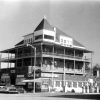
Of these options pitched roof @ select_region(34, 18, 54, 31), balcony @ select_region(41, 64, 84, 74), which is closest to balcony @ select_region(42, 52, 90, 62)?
balcony @ select_region(41, 64, 84, 74)

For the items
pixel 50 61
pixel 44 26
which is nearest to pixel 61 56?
pixel 50 61

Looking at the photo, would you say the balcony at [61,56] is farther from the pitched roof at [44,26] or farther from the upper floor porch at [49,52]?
the pitched roof at [44,26]

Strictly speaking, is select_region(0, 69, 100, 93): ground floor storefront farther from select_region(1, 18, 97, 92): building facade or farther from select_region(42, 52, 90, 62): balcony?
select_region(42, 52, 90, 62): balcony

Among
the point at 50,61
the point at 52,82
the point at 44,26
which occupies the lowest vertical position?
the point at 52,82

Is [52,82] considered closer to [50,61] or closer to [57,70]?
[57,70]

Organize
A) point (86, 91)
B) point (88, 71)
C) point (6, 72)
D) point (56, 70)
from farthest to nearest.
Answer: point (88, 71) < point (6, 72) < point (56, 70) < point (86, 91)

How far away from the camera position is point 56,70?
59531 mm

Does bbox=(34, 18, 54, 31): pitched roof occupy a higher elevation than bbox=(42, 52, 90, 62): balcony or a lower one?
higher

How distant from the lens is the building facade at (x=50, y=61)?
5594 centimetres

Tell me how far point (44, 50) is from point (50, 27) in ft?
18.3

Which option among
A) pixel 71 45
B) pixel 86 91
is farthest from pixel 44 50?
pixel 86 91

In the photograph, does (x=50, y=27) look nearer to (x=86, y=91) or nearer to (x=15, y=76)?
(x=15, y=76)

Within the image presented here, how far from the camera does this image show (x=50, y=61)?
6066 centimetres

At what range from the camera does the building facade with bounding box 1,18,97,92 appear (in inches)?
2202
